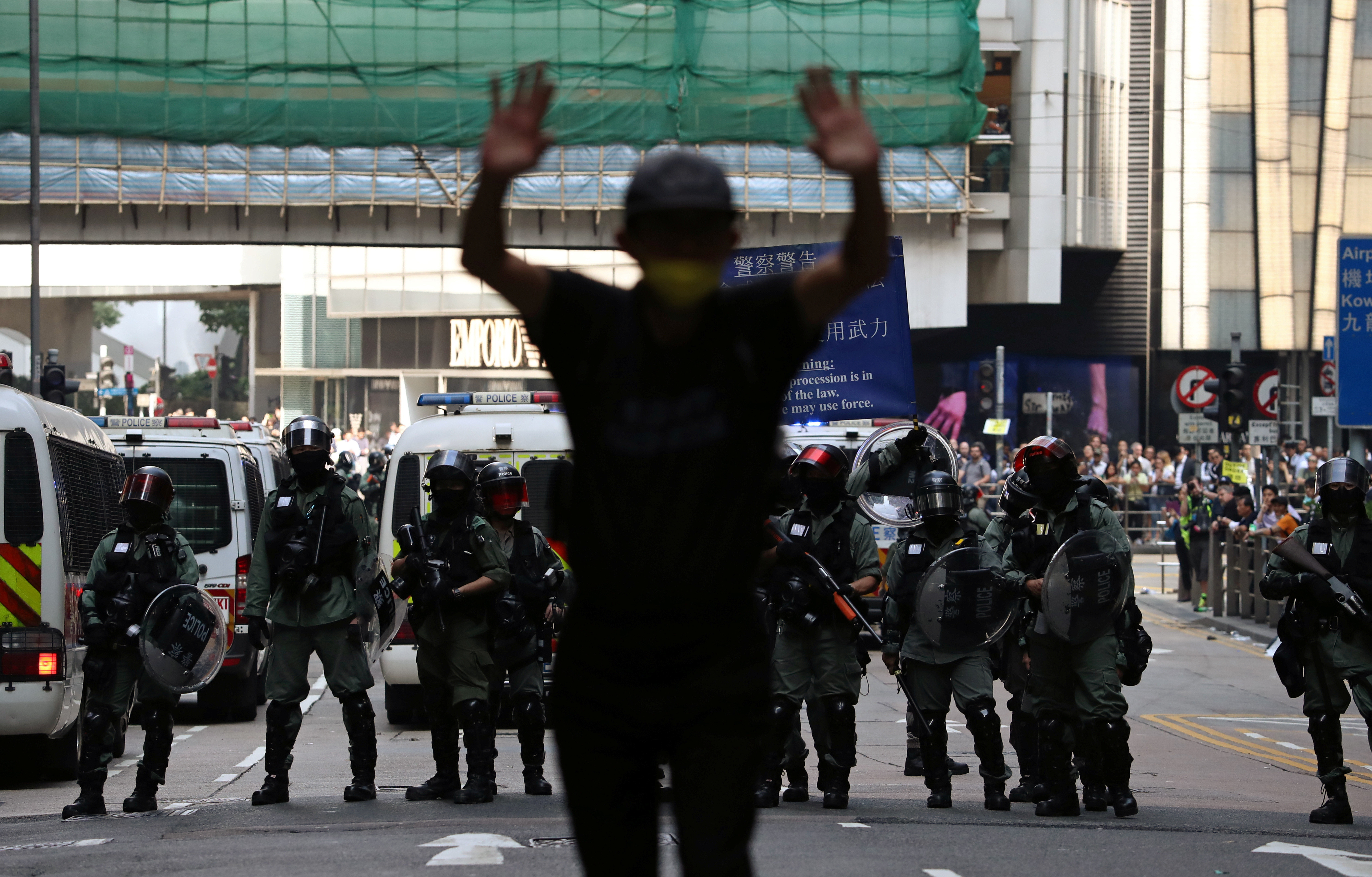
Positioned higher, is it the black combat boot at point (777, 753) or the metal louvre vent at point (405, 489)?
the metal louvre vent at point (405, 489)

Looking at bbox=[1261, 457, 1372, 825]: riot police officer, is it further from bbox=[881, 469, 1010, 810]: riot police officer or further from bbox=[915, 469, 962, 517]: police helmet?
bbox=[915, 469, 962, 517]: police helmet

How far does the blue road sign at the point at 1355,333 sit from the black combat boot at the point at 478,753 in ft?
37.8

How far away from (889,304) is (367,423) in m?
35.0

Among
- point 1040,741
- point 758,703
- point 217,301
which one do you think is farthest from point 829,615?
point 217,301

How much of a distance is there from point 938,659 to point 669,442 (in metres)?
6.04

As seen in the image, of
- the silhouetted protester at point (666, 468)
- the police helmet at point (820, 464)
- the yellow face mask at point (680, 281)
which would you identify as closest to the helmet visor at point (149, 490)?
the police helmet at point (820, 464)

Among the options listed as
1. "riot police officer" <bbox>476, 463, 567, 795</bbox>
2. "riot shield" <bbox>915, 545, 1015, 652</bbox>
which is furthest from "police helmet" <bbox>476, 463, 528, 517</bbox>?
"riot shield" <bbox>915, 545, 1015, 652</bbox>

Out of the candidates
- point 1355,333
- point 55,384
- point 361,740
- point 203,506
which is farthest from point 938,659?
point 55,384

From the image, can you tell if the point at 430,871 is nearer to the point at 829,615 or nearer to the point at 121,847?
the point at 121,847

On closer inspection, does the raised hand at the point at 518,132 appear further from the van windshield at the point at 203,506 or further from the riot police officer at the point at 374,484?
the riot police officer at the point at 374,484

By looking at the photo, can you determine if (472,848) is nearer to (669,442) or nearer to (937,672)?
(937,672)

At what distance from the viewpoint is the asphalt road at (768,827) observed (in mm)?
6539

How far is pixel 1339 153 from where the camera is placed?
40.7 m

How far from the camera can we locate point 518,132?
119 inches
